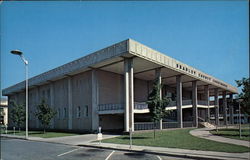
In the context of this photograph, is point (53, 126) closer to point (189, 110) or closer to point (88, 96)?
point (88, 96)

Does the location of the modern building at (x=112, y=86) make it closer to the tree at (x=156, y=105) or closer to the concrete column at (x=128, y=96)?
the concrete column at (x=128, y=96)

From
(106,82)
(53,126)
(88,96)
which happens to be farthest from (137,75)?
(53,126)

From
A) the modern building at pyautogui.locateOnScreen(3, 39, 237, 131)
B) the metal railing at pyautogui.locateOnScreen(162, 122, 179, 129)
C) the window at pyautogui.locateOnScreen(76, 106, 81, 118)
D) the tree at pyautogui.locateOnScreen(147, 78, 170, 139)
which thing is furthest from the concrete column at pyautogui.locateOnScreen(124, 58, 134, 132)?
the window at pyautogui.locateOnScreen(76, 106, 81, 118)

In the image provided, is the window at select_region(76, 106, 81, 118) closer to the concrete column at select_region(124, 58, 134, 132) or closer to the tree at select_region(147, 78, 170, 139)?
the concrete column at select_region(124, 58, 134, 132)

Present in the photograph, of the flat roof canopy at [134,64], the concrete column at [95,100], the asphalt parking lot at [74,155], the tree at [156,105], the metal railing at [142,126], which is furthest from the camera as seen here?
the concrete column at [95,100]

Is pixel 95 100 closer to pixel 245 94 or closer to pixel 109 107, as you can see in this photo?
pixel 109 107

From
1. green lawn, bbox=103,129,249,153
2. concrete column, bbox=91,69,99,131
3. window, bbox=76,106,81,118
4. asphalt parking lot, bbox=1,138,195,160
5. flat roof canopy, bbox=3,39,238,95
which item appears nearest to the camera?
asphalt parking lot, bbox=1,138,195,160

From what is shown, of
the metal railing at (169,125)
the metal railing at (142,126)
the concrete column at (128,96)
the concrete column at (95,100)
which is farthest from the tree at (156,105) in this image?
the metal railing at (169,125)

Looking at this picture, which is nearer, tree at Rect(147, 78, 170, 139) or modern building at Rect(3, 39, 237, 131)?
tree at Rect(147, 78, 170, 139)

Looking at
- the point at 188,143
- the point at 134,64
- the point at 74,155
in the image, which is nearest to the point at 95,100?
the point at 134,64

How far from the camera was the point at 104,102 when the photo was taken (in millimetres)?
34812

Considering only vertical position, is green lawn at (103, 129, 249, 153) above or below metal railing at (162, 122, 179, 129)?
above

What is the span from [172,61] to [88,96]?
44.3 ft

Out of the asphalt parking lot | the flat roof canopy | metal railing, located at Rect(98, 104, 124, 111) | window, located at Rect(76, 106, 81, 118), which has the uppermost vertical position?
the flat roof canopy
